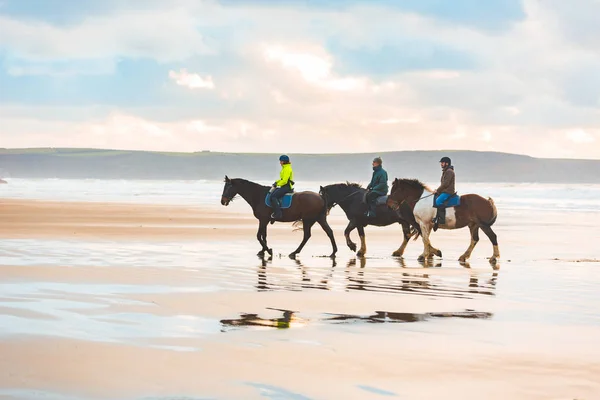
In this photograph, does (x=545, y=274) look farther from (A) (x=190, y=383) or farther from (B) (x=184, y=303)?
(A) (x=190, y=383)

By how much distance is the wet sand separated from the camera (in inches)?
267

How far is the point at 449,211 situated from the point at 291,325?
925 centimetres

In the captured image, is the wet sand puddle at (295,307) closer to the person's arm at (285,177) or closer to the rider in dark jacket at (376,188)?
the person's arm at (285,177)

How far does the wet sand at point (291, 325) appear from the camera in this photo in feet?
22.2

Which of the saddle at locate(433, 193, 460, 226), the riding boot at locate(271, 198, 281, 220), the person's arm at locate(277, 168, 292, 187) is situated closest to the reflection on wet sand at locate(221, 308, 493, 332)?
the saddle at locate(433, 193, 460, 226)

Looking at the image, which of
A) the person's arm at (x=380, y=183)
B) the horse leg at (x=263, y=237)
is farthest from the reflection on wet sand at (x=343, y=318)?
the person's arm at (x=380, y=183)

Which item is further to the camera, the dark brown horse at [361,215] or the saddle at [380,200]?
the saddle at [380,200]

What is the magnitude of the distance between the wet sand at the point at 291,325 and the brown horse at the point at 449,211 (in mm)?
632

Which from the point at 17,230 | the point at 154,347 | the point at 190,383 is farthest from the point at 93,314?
the point at 17,230

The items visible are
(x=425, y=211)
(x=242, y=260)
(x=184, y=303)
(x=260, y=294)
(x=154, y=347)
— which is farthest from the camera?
(x=425, y=211)

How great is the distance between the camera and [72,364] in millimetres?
7227

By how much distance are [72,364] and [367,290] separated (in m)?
5.83

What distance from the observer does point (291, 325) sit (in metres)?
9.32

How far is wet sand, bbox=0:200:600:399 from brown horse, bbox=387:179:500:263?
0.63 meters
